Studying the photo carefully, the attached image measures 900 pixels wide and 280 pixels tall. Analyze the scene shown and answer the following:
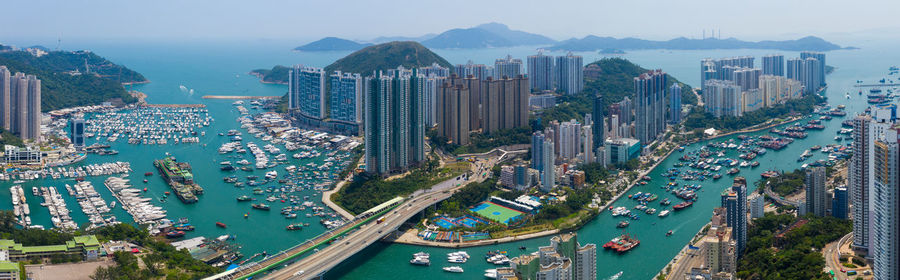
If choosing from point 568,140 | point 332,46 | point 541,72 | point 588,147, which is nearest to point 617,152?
point 588,147

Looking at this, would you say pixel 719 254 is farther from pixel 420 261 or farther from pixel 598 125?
pixel 598 125

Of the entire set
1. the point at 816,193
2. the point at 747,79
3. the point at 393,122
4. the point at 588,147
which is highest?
the point at 747,79

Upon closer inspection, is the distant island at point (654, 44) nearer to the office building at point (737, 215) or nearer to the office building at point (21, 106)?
the office building at point (21, 106)

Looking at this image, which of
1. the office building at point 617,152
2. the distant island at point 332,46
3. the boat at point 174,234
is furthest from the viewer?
the distant island at point 332,46

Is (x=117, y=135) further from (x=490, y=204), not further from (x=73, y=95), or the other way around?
(x=490, y=204)

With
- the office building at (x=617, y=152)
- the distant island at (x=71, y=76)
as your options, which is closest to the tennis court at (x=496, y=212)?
the office building at (x=617, y=152)

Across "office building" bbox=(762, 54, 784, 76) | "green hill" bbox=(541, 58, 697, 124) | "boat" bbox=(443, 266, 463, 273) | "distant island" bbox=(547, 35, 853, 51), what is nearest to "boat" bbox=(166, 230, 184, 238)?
"boat" bbox=(443, 266, 463, 273)
